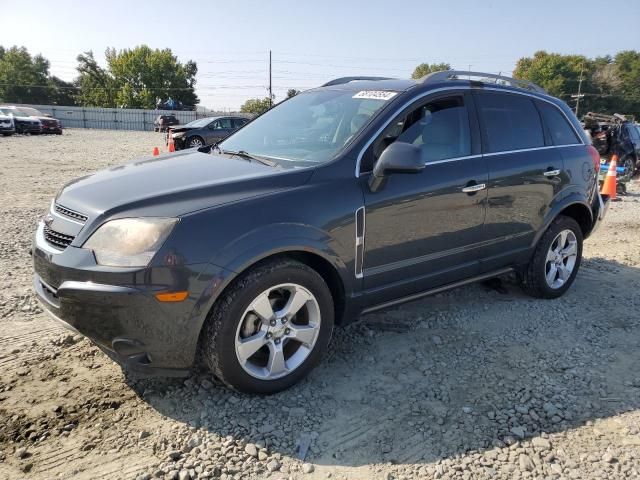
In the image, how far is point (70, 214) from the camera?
2.94m

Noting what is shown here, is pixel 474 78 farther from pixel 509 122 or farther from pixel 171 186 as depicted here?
pixel 171 186

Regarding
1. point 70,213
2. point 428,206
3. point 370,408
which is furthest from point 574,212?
point 70,213

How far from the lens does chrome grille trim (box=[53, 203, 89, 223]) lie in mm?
2826

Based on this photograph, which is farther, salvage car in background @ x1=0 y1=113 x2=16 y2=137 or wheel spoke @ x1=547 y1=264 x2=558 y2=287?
salvage car in background @ x1=0 y1=113 x2=16 y2=137

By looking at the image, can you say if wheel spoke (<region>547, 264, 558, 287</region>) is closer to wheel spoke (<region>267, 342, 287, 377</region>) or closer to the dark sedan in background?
wheel spoke (<region>267, 342, 287, 377</region>)

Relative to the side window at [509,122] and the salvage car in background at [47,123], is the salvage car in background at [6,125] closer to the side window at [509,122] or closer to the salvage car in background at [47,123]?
the salvage car in background at [47,123]

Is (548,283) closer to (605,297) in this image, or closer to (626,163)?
(605,297)

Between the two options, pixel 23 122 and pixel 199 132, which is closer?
pixel 199 132

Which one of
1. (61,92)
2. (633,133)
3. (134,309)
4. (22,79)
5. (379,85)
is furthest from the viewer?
(61,92)

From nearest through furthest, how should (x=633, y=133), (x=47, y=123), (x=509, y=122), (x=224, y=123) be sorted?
(x=509, y=122), (x=633, y=133), (x=224, y=123), (x=47, y=123)

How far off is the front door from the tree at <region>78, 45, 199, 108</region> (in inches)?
3479

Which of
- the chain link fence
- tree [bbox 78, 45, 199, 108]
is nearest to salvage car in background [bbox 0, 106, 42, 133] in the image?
the chain link fence

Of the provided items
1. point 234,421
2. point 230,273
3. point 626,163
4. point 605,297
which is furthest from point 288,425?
point 626,163

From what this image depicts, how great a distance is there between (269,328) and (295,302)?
0.22 metres
